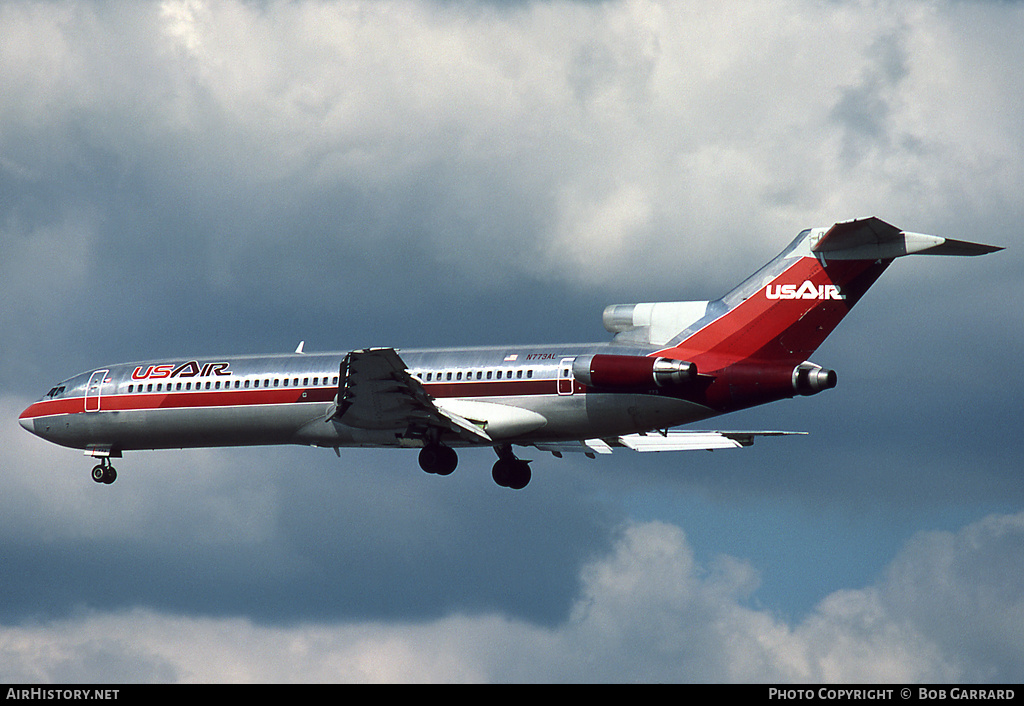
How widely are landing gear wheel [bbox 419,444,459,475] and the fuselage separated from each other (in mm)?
565

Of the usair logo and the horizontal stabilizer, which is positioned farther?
the usair logo

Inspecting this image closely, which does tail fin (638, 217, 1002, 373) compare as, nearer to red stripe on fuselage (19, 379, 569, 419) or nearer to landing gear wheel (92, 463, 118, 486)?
red stripe on fuselage (19, 379, 569, 419)

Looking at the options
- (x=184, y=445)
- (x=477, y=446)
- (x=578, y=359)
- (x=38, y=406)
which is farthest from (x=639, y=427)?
(x=38, y=406)

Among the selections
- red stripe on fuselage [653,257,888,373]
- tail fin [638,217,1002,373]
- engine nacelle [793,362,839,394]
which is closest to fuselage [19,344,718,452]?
red stripe on fuselage [653,257,888,373]

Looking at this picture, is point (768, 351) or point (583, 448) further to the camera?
point (583, 448)

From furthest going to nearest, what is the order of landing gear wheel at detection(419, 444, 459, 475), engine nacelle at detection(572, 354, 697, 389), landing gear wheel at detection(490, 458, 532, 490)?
landing gear wheel at detection(490, 458, 532, 490)
landing gear wheel at detection(419, 444, 459, 475)
engine nacelle at detection(572, 354, 697, 389)

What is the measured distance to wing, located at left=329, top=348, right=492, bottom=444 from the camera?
48.5 meters

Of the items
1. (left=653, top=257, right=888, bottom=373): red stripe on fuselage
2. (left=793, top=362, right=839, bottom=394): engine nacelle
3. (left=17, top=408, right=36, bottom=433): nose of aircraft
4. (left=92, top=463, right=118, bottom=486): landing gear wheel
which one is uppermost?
(left=17, top=408, right=36, bottom=433): nose of aircraft

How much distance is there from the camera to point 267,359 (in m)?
54.2

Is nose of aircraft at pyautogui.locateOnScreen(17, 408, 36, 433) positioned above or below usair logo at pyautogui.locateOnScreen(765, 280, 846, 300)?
above

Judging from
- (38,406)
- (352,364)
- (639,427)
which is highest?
(38,406)
